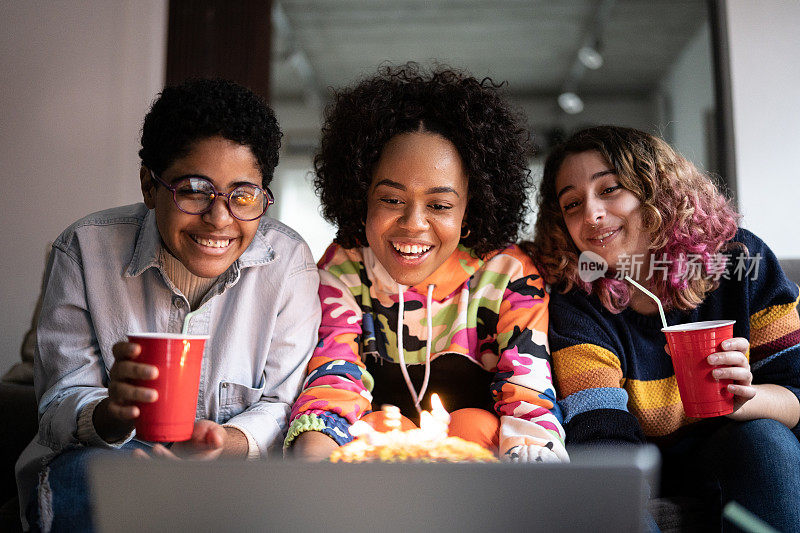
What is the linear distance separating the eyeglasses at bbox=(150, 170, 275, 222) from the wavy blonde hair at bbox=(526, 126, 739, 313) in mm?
767

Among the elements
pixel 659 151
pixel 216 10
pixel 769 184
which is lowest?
pixel 659 151

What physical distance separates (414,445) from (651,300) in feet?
2.41

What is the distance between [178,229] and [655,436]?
1.19 m

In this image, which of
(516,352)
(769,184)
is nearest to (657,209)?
(516,352)

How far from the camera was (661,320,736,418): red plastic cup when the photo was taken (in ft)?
3.96

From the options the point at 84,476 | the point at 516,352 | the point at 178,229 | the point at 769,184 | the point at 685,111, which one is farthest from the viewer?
the point at 685,111

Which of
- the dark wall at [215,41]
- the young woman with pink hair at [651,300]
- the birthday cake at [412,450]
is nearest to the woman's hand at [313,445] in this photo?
the birthday cake at [412,450]

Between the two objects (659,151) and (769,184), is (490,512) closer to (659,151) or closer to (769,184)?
(659,151)

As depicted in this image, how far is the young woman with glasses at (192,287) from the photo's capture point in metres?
1.29

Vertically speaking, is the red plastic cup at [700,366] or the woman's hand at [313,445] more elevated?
the red plastic cup at [700,366]

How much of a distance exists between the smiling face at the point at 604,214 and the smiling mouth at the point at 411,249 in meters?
0.40

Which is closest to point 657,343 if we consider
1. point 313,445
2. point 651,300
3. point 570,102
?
point 651,300

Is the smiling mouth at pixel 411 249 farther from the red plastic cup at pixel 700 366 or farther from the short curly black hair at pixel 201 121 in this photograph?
the red plastic cup at pixel 700 366

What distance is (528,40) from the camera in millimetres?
7090
